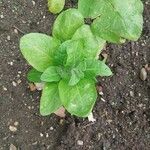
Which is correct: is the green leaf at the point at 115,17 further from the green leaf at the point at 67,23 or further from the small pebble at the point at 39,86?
the small pebble at the point at 39,86

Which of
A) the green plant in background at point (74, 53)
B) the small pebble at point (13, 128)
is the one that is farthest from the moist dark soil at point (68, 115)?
the green plant in background at point (74, 53)

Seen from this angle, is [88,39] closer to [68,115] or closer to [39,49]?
[39,49]

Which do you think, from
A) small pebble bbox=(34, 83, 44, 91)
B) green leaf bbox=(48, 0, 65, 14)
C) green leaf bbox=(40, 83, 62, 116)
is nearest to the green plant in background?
green leaf bbox=(40, 83, 62, 116)

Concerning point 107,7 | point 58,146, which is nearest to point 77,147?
point 58,146

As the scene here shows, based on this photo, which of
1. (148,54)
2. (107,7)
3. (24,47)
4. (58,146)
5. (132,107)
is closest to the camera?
(24,47)

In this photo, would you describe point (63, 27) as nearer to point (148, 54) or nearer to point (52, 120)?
point (52, 120)

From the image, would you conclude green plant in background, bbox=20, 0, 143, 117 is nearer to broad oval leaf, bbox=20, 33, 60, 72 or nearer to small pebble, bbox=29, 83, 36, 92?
broad oval leaf, bbox=20, 33, 60, 72

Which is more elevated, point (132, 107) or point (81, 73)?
point (81, 73)
